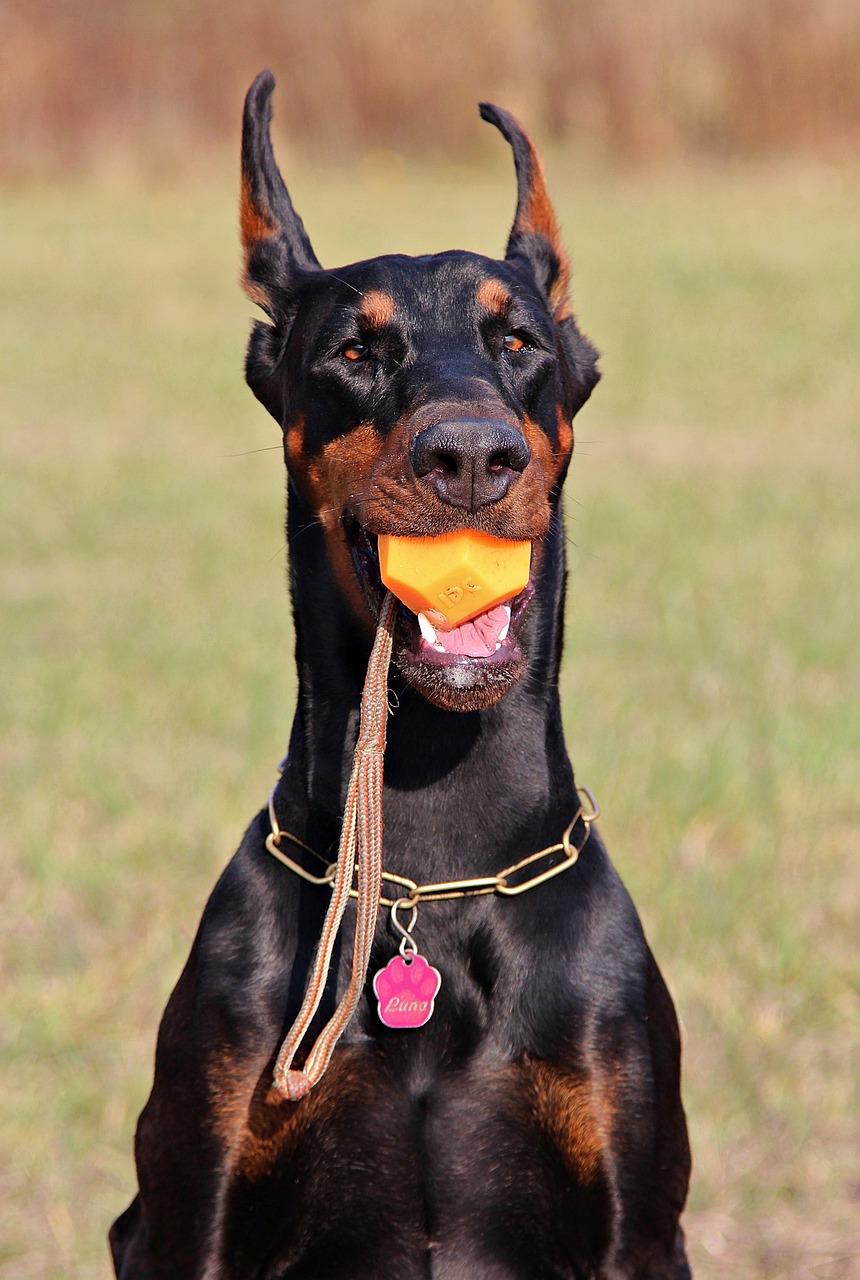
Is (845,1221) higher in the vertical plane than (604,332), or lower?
lower

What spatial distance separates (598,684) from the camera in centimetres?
680

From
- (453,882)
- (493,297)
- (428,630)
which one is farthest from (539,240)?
(453,882)

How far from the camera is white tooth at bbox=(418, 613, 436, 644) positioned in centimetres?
272

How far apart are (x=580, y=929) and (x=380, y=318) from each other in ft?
3.77

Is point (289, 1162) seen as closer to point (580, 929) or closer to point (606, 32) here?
point (580, 929)

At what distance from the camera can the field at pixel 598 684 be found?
4172mm

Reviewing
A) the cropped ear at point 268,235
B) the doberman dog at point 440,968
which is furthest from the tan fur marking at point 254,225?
the doberman dog at point 440,968


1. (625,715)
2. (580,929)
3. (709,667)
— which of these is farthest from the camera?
(709,667)

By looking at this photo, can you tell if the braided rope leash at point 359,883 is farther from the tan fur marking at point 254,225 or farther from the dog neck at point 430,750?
the tan fur marking at point 254,225

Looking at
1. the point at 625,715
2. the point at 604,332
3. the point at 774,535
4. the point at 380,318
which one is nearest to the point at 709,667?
the point at 625,715

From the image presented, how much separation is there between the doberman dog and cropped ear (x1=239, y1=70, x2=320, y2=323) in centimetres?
32

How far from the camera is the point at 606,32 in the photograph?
837 inches

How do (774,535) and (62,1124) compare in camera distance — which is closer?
(62,1124)

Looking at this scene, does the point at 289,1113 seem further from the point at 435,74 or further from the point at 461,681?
the point at 435,74
